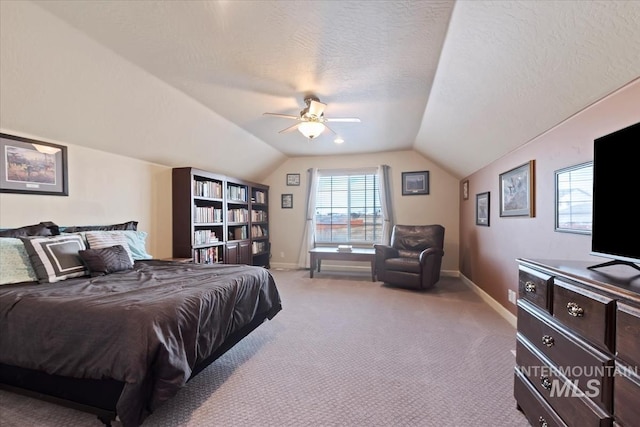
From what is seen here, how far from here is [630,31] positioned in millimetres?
1286

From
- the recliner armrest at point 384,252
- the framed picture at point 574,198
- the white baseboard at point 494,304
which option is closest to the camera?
the framed picture at point 574,198

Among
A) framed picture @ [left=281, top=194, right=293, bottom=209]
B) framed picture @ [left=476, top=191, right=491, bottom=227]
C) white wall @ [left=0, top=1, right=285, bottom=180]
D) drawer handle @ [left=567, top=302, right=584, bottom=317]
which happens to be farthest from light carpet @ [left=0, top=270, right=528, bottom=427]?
framed picture @ [left=281, top=194, right=293, bottom=209]

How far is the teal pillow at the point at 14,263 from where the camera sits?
6.75ft

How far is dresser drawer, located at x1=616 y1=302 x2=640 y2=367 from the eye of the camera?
3.00 feet

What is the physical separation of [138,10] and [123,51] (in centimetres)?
61

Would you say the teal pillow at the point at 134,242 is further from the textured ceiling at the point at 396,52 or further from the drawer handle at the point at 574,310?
the drawer handle at the point at 574,310

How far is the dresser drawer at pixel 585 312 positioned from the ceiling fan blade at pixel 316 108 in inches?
99.1

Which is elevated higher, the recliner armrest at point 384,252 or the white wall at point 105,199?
the white wall at point 105,199

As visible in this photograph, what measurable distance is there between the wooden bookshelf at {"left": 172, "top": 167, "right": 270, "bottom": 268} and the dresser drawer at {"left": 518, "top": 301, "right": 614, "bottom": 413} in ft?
12.9

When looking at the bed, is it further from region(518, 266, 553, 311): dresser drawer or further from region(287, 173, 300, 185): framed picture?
region(287, 173, 300, 185): framed picture

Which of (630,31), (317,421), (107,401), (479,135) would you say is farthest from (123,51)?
(479,135)

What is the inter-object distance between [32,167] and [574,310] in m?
4.18

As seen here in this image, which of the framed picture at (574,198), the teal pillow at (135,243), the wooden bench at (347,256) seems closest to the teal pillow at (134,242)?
the teal pillow at (135,243)

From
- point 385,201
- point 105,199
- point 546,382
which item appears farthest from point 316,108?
point 385,201
